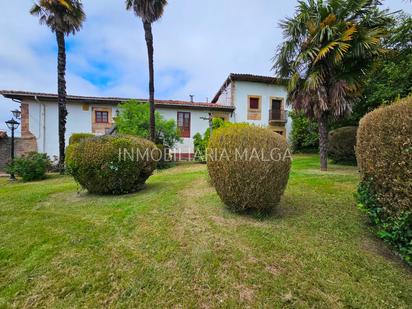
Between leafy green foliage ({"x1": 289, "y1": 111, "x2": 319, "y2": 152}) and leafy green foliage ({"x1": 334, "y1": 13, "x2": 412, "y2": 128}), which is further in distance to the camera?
leafy green foliage ({"x1": 289, "y1": 111, "x2": 319, "y2": 152})

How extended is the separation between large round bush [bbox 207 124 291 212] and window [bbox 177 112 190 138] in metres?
13.9

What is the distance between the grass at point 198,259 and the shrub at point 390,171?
0.42 m

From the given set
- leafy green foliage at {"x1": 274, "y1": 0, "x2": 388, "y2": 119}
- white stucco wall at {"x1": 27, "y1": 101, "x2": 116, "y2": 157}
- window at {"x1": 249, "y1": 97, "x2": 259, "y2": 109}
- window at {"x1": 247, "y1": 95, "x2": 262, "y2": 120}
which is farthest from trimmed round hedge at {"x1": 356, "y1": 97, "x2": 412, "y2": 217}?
white stucco wall at {"x1": 27, "y1": 101, "x2": 116, "y2": 157}

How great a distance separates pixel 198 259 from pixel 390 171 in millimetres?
2455

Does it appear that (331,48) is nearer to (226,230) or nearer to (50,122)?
(226,230)

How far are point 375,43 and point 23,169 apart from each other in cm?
1445

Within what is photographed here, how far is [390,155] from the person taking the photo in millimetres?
2344

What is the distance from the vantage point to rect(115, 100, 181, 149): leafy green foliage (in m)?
11.9

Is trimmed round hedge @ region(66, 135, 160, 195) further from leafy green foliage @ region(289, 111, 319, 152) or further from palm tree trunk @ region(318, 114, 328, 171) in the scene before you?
leafy green foliage @ region(289, 111, 319, 152)

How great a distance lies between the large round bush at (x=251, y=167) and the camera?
3.24 meters

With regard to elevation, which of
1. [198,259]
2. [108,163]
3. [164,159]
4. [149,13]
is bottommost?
[198,259]

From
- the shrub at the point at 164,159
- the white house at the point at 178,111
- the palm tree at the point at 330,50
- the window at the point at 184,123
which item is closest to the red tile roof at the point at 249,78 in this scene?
the white house at the point at 178,111

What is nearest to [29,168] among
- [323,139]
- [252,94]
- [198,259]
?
[198,259]

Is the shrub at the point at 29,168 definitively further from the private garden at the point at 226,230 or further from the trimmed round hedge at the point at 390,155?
the trimmed round hedge at the point at 390,155
